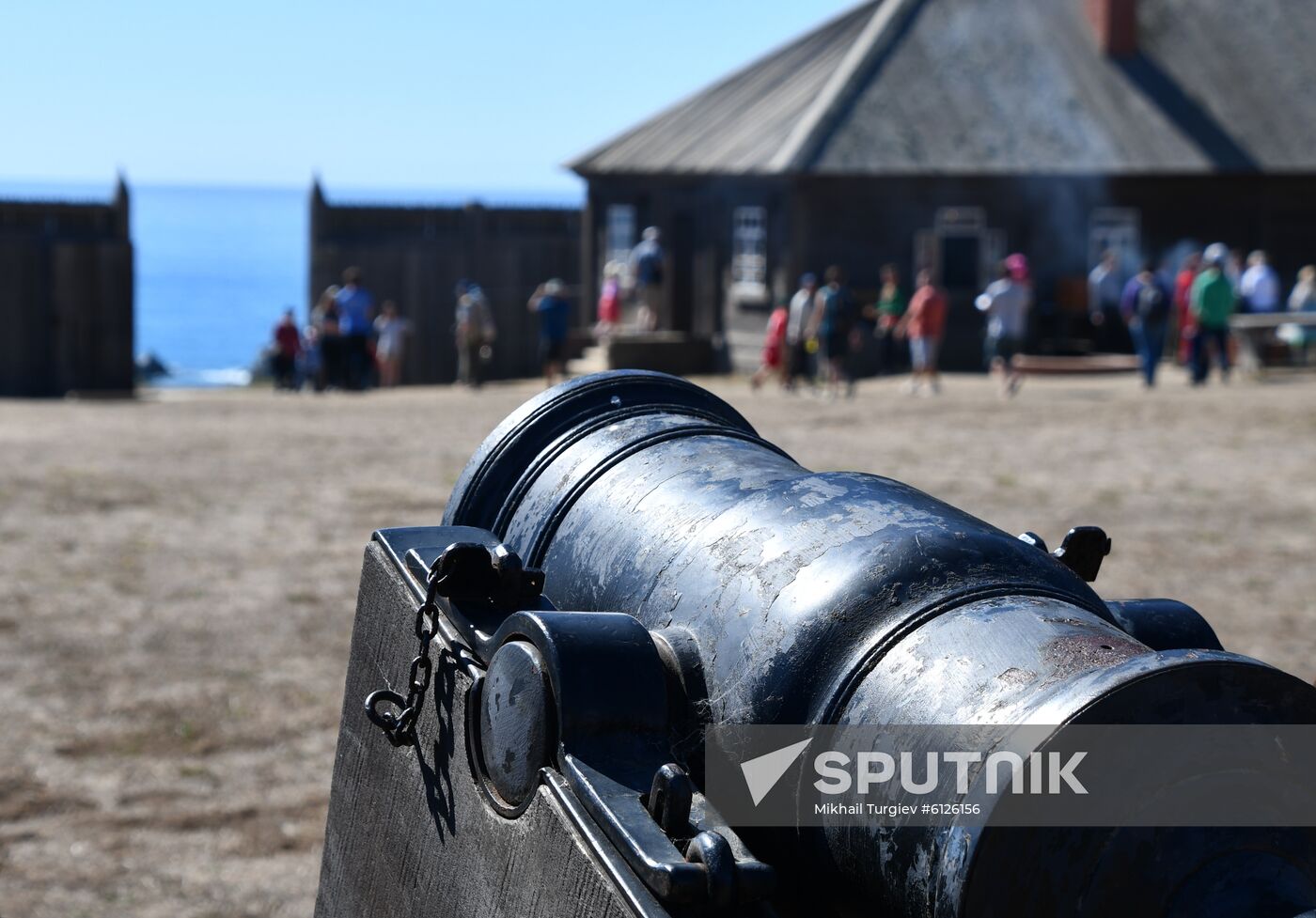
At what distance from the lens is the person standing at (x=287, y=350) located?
24.8 m

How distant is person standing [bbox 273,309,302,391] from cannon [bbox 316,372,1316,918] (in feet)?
72.1

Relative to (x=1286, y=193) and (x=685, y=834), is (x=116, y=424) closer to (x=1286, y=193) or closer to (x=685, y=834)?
(x=685, y=834)

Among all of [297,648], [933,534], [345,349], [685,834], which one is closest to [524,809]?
[685,834]

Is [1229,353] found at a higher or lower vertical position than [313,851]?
higher

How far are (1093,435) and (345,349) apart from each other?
1016cm

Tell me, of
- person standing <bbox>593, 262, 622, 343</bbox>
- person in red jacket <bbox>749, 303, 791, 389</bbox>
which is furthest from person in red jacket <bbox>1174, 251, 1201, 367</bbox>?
person standing <bbox>593, 262, 622, 343</bbox>

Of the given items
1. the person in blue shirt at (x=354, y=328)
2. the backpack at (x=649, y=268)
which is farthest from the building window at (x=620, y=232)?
the person in blue shirt at (x=354, y=328)

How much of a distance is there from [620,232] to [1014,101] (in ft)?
22.6

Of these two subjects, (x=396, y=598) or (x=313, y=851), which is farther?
(x=313, y=851)

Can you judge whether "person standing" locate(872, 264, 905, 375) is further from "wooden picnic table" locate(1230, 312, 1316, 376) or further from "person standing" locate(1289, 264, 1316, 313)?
"person standing" locate(1289, 264, 1316, 313)

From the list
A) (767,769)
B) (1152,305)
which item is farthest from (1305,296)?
(767,769)

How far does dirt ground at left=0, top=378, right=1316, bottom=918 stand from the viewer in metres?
5.29

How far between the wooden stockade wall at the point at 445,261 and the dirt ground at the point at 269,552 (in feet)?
34.6

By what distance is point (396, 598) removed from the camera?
330 centimetres
